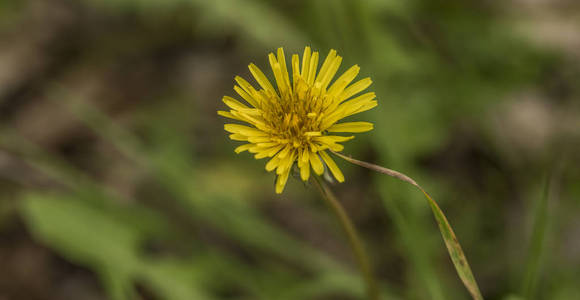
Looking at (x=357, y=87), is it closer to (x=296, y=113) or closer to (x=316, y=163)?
(x=296, y=113)

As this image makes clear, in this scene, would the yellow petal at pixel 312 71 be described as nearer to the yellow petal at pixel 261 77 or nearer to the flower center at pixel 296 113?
the flower center at pixel 296 113

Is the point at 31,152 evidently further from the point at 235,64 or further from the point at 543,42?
the point at 543,42

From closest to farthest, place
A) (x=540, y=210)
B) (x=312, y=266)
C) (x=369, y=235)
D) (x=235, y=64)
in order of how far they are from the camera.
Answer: (x=540, y=210) < (x=312, y=266) < (x=369, y=235) < (x=235, y=64)

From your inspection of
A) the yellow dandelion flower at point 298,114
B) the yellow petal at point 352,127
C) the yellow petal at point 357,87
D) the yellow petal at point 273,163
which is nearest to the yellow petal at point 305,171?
the yellow dandelion flower at point 298,114

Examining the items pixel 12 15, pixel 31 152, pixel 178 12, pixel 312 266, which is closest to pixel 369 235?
pixel 312 266

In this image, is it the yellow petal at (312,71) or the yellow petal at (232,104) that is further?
the yellow petal at (312,71)

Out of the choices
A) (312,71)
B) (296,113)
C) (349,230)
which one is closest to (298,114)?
(296,113)

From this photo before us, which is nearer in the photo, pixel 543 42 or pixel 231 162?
pixel 543 42

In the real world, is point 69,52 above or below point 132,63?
above
